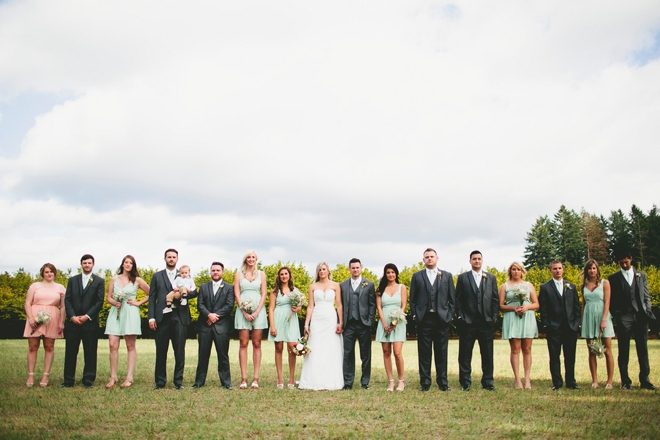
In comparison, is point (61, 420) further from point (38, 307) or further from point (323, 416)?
point (38, 307)

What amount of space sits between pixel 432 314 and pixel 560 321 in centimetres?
285

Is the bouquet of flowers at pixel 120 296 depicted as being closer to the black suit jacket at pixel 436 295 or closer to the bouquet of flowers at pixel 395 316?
the bouquet of flowers at pixel 395 316

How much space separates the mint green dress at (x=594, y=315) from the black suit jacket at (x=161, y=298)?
837 cm

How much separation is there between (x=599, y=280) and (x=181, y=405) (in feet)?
29.3

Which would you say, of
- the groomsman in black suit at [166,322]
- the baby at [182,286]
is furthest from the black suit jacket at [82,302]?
the baby at [182,286]

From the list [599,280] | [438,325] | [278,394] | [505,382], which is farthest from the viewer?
[505,382]

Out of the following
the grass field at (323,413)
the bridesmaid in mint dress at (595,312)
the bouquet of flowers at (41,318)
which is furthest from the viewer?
the bouquet of flowers at (41,318)

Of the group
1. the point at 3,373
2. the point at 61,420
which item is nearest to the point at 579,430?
the point at 61,420

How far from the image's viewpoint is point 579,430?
22.9 feet

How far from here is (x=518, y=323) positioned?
11.3 metres

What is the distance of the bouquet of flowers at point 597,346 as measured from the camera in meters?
10.8

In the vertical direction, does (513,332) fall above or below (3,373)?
above

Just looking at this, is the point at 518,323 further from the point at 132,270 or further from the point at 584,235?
the point at 584,235

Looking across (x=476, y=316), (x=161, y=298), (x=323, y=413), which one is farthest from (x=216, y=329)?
(x=476, y=316)
